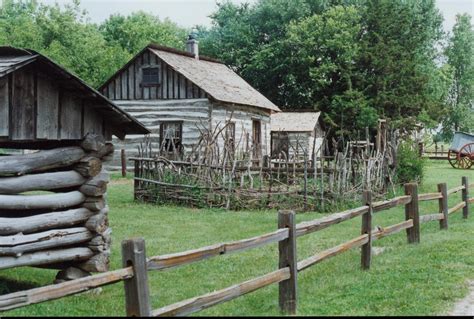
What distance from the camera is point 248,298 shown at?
7.79 metres

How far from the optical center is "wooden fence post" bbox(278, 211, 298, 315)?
23.0ft

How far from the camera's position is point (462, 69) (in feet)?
232

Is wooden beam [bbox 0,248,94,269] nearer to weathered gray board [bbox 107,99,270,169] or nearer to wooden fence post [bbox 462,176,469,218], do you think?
wooden fence post [bbox 462,176,469,218]

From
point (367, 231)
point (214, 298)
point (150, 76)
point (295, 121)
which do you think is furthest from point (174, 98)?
point (214, 298)

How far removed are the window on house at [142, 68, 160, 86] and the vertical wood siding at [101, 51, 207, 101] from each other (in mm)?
150

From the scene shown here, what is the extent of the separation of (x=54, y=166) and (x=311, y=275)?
3.82 m

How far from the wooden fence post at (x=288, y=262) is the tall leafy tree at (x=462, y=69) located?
6381 centimetres

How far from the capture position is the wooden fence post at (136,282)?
501 centimetres

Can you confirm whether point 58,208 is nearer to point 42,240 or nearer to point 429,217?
point 42,240

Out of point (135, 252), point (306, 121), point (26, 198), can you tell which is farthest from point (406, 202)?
point (306, 121)

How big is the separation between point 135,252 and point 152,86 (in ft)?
80.3

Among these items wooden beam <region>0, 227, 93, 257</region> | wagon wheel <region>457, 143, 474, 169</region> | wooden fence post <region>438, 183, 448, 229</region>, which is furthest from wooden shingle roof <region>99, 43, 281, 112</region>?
wooden beam <region>0, 227, 93, 257</region>

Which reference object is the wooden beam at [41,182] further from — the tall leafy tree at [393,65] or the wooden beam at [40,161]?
the tall leafy tree at [393,65]

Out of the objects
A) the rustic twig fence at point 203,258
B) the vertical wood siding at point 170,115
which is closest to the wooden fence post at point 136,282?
the rustic twig fence at point 203,258
